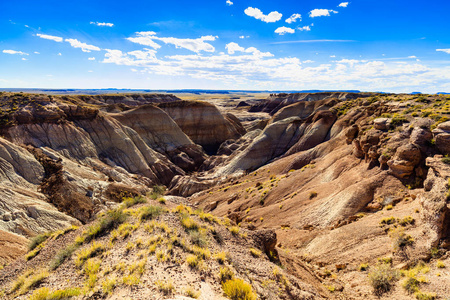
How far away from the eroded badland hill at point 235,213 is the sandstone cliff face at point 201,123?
19.5 meters

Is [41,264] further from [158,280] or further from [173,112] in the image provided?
[173,112]

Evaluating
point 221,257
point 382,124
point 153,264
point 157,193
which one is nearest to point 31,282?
point 153,264

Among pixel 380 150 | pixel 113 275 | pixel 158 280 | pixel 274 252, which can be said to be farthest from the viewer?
pixel 380 150

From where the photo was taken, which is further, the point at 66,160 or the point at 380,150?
the point at 66,160

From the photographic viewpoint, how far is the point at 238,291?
7.27 m

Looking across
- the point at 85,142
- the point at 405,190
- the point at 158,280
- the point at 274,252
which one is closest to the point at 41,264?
the point at 158,280

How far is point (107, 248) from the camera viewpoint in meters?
9.87

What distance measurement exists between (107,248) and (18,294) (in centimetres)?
276

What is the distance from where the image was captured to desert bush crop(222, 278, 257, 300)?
280 inches

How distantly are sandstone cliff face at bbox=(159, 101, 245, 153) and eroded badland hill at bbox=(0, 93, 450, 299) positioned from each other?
1954cm

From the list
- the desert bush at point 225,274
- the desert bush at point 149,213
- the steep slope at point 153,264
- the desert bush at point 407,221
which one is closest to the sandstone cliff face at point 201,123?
the desert bush at point 149,213

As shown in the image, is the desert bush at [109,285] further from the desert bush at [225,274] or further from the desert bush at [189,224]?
the desert bush at [189,224]

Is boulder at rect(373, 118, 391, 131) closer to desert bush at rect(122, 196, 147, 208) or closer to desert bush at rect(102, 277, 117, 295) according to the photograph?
desert bush at rect(122, 196, 147, 208)

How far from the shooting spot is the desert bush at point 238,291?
23.3 feet
